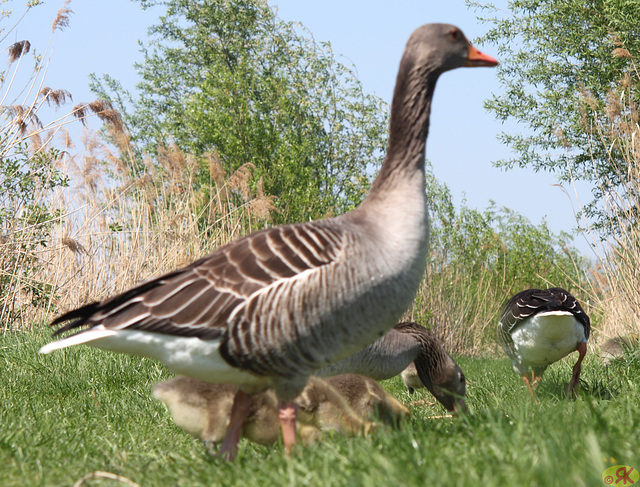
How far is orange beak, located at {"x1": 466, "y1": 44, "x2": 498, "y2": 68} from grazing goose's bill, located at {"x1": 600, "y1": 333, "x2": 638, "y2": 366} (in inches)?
181

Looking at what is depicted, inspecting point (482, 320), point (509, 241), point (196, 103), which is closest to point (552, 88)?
point (509, 241)

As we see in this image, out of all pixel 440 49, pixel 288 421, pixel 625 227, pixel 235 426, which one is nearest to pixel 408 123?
pixel 440 49

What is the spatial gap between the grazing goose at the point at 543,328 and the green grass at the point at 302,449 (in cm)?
61

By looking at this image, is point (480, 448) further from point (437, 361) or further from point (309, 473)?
point (437, 361)

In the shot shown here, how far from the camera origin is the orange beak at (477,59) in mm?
4250

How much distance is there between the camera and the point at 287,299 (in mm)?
3525

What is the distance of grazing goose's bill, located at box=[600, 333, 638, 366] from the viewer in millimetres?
7623

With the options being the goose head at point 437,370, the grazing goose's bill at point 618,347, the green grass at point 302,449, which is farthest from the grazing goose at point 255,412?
the grazing goose's bill at point 618,347

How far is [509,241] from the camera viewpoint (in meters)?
30.5

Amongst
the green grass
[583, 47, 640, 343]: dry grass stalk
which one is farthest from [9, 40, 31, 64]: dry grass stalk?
[583, 47, 640, 343]: dry grass stalk

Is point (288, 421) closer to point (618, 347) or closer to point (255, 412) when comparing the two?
point (255, 412)

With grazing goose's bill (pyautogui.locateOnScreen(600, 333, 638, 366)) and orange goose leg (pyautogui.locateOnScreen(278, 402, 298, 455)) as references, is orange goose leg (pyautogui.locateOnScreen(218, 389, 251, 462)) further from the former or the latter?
grazing goose's bill (pyautogui.locateOnScreen(600, 333, 638, 366))

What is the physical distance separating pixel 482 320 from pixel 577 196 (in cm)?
816

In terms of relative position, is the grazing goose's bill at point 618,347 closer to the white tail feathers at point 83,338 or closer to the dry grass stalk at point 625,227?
the dry grass stalk at point 625,227
